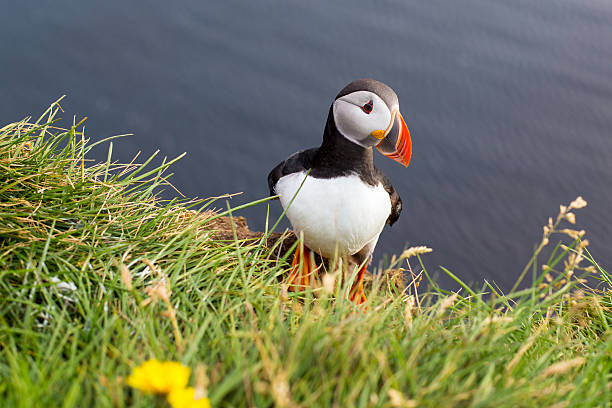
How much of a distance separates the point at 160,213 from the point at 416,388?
1.47 m

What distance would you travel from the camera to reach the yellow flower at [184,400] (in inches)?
41.0

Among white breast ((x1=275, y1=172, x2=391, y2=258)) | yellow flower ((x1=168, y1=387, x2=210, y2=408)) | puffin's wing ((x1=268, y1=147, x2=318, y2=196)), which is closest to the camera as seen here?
yellow flower ((x1=168, y1=387, x2=210, y2=408))

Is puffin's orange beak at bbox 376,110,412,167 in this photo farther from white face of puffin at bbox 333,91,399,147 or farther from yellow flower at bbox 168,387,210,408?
yellow flower at bbox 168,387,210,408

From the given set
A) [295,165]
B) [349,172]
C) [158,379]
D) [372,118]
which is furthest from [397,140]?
[158,379]

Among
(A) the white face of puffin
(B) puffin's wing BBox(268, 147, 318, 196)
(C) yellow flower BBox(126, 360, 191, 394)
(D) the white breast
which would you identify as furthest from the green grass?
(A) the white face of puffin

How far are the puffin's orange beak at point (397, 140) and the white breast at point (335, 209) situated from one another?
0.68ft

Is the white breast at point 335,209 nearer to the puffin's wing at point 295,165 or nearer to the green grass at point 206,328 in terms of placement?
the puffin's wing at point 295,165

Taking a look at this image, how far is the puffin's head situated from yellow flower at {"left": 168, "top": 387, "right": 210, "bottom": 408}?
1.89m

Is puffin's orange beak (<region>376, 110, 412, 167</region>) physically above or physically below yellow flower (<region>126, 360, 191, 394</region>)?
above

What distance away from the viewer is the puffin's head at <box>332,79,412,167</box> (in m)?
2.70

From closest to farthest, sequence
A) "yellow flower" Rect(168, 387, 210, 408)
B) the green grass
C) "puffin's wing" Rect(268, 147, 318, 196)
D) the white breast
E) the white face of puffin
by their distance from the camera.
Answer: "yellow flower" Rect(168, 387, 210, 408) < the green grass < the white face of puffin < the white breast < "puffin's wing" Rect(268, 147, 318, 196)

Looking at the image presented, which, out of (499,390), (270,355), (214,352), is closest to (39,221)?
(214,352)

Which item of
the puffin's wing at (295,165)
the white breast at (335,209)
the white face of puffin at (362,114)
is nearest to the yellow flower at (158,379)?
the white breast at (335,209)

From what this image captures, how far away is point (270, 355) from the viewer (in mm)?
1424
